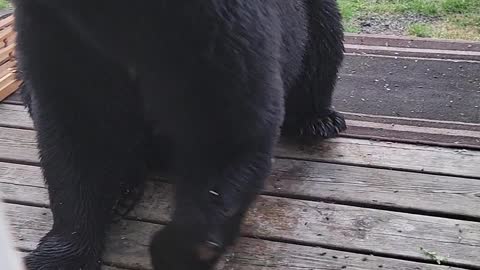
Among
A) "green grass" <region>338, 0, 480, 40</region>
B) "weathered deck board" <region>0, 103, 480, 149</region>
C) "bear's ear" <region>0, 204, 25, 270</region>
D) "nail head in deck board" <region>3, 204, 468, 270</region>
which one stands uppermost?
"bear's ear" <region>0, 204, 25, 270</region>

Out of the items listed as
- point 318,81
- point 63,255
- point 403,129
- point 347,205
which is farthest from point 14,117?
point 403,129

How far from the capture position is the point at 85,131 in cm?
203

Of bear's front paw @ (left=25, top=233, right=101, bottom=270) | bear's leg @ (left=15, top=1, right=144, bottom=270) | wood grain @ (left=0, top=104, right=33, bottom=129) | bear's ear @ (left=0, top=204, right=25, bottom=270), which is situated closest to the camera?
bear's ear @ (left=0, top=204, right=25, bottom=270)

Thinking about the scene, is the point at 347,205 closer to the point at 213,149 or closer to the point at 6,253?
the point at 213,149

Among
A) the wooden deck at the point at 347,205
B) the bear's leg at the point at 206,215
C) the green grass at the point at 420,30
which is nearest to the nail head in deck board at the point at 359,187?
the wooden deck at the point at 347,205

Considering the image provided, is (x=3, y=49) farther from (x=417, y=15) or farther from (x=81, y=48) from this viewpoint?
(x=417, y=15)

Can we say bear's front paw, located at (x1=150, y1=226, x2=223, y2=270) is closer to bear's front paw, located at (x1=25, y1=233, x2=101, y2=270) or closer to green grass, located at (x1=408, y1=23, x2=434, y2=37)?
bear's front paw, located at (x1=25, y1=233, x2=101, y2=270)

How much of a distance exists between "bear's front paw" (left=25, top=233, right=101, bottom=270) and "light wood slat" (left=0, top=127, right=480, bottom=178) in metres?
0.66

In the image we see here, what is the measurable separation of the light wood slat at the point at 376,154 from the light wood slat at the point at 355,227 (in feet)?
0.96

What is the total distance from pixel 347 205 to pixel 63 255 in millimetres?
897

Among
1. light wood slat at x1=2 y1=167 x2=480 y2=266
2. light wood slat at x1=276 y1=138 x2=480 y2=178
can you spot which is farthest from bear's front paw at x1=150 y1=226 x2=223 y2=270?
light wood slat at x1=276 y1=138 x2=480 y2=178

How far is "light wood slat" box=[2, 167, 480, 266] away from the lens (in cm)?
216

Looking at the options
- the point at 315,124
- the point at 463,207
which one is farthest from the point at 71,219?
the point at 463,207

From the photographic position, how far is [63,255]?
6.88 feet
